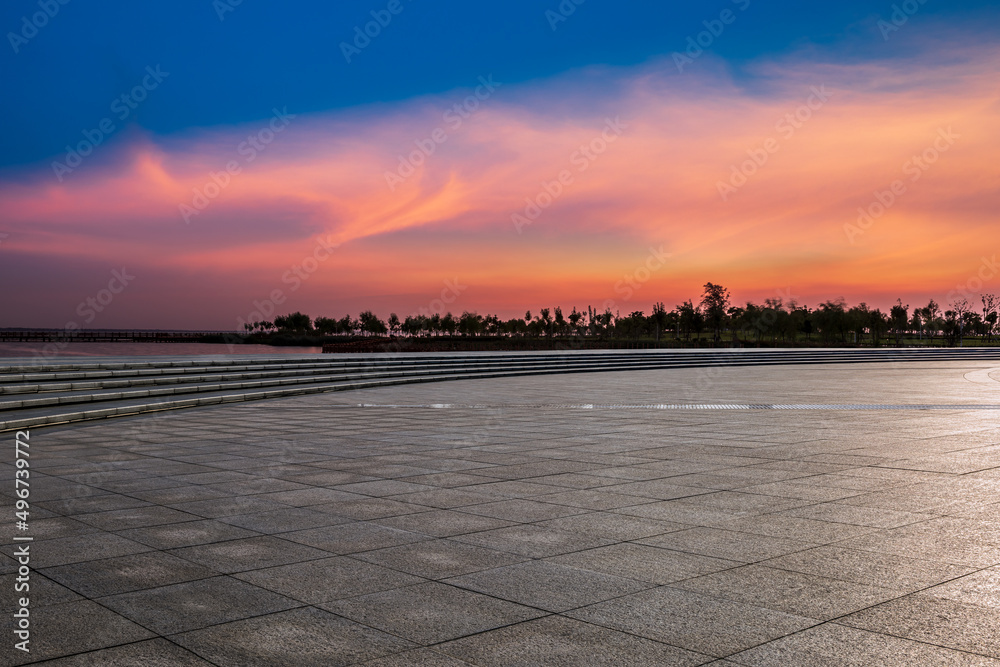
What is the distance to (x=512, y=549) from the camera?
5.71 m

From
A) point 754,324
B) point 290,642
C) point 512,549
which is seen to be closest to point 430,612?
point 290,642

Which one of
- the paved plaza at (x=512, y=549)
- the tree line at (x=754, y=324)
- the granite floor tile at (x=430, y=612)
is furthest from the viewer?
the tree line at (x=754, y=324)

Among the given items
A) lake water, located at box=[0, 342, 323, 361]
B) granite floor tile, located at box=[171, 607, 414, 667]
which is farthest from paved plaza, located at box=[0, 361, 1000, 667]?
lake water, located at box=[0, 342, 323, 361]

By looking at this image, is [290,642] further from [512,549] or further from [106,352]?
[106,352]

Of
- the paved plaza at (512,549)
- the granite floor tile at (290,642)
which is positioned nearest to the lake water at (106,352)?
the paved plaza at (512,549)

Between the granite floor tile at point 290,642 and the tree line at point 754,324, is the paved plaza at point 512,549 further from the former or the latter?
the tree line at point 754,324

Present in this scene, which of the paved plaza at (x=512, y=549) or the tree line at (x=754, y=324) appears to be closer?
the paved plaza at (x=512, y=549)

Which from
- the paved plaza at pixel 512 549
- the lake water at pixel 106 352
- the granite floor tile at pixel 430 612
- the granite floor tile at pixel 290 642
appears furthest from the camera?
the lake water at pixel 106 352

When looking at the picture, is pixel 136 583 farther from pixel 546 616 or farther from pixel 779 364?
pixel 779 364

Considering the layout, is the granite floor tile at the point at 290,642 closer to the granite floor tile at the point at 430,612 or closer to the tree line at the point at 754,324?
the granite floor tile at the point at 430,612

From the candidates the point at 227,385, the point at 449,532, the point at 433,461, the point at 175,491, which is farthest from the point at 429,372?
the point at 449,532

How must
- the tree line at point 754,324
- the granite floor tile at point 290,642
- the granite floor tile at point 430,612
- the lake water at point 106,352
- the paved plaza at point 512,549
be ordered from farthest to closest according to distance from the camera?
the tree line at point 754,324, the lake water at point 106,352, the granite floor tile at point 430,612, the paved plaza at point 512,549, the granite floor tile at point 290,642

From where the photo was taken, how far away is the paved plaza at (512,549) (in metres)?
3.99

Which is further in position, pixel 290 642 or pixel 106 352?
pixel 106 352
